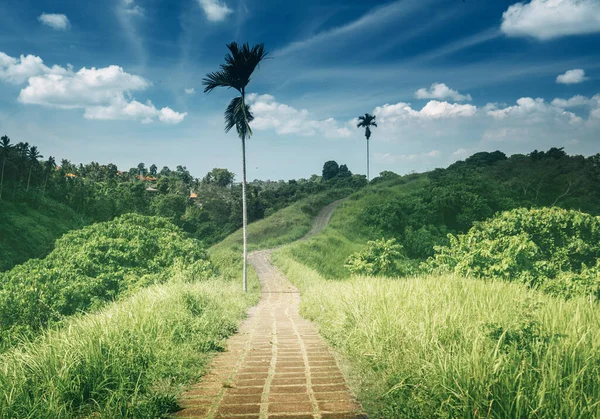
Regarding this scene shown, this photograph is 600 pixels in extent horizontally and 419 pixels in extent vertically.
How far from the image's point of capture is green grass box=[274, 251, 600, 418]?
2.55m

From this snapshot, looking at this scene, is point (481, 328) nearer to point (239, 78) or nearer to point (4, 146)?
point (239, 78)

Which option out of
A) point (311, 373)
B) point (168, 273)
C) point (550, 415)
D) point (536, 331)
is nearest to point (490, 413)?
point (550, 415)

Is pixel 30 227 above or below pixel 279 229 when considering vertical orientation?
above

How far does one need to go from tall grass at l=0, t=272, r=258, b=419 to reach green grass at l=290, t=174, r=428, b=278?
20.5m

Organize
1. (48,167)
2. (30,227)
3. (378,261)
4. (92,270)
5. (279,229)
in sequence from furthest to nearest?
(48,167) < (30,227) < (279,229) < (378,261) < (92,270)

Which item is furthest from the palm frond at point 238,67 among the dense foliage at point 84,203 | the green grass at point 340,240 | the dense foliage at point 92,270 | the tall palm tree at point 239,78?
the dense foliage at point 84,203

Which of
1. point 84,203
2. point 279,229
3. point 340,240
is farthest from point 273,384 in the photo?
point 84,203

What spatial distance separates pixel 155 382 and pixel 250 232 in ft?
118

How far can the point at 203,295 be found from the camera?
7.27m

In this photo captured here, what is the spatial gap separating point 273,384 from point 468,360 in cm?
171

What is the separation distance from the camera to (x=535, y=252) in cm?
1305

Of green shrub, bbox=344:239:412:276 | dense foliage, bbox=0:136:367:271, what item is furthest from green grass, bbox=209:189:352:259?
green shrub, bbox=344:239:412:276

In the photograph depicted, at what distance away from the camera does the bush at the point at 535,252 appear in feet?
40.0

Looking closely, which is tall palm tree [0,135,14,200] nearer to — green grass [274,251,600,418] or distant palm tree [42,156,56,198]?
distant palm tree [42,156,56,198]
